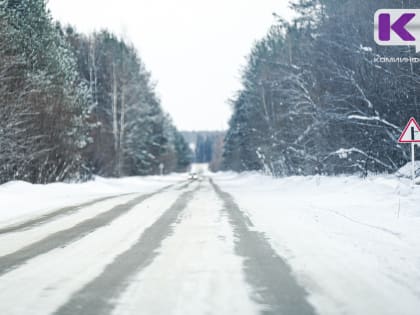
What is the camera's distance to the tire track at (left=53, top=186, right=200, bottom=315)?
3.96 meters

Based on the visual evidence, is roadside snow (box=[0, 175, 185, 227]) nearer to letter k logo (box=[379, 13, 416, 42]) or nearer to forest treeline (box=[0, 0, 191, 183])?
forest treeline (box=[0, 0, 191, 183])

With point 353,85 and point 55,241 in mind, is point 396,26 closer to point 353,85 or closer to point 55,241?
point 353,85

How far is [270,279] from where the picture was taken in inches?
194

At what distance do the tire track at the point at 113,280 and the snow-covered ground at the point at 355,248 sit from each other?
1.95 meters

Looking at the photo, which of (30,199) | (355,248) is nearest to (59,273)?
(355,248)

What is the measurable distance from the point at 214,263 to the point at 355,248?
7.77ft

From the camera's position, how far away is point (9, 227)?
375 inches

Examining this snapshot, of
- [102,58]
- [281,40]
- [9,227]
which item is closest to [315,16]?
[281,40]

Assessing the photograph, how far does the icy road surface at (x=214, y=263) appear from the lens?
159 inches

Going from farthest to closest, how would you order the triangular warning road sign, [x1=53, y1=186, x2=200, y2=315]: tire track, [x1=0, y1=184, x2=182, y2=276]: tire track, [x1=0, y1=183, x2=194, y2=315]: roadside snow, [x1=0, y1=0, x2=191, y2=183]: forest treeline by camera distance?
1. [x1=0, y1=0, x2=191, y2=183]: forest treeline
2. the triangular warning road sign
3. [x1=0, y1=184, x2=182, y2=276]: tire track
4. [x1=0, y1=183, x2=194, y2=315]: roadside snow
5. [x1=53, y1=186, x2=200, y2=315]: tire track

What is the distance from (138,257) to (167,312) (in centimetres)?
247

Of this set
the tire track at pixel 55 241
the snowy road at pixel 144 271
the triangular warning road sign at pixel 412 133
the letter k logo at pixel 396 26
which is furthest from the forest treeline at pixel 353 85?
the tire track at pixel 55 241

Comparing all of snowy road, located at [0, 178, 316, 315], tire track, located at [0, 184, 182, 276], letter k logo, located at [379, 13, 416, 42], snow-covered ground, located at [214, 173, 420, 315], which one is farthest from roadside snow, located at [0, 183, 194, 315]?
letter k logo, located at [379, 13, 416, 42]

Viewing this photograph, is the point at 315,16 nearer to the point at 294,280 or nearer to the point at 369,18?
the point at 369,18
